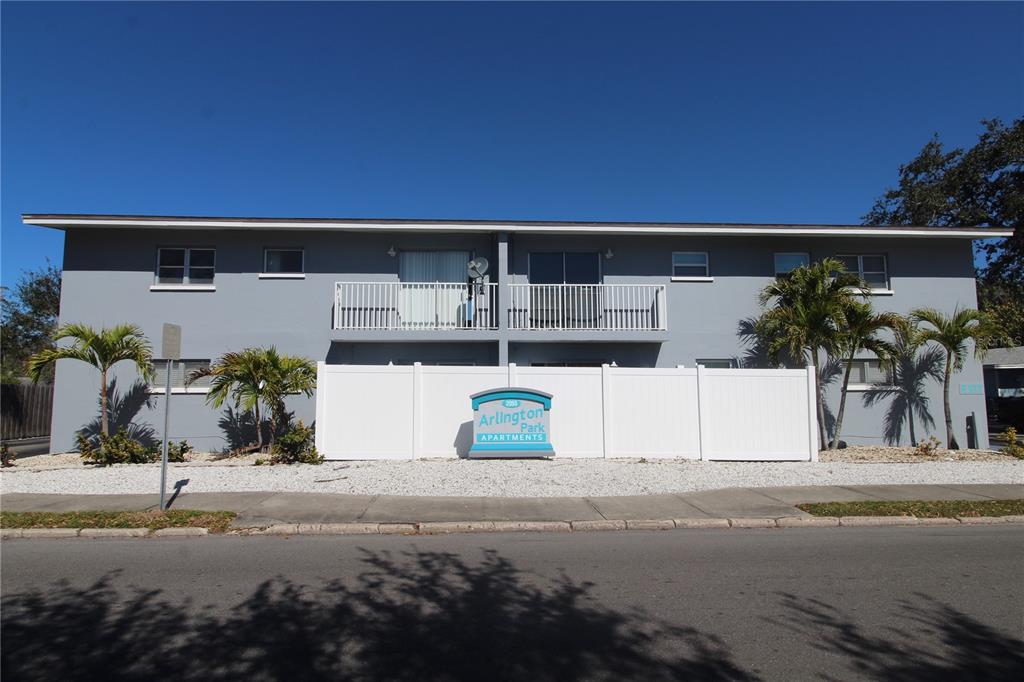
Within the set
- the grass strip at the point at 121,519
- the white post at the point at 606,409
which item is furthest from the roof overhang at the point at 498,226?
the grass strip at the point at 121,519

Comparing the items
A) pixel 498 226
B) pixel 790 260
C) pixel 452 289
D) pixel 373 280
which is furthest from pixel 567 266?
pixel 790 260

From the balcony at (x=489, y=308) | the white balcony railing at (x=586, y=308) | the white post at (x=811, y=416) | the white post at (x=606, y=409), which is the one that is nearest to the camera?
the white post at (x=606, y=409)

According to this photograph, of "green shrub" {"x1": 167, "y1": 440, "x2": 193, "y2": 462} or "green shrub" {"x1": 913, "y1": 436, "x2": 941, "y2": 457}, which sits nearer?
"green shrub" {"x1": 167, "y1": 440, "x2": 193, "y2": 462}

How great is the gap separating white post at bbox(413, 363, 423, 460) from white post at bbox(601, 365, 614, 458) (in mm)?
3732

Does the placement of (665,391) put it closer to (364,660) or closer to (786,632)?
(786,632)

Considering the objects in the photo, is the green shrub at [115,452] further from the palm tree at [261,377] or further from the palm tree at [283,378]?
the palm tree at [283,378]

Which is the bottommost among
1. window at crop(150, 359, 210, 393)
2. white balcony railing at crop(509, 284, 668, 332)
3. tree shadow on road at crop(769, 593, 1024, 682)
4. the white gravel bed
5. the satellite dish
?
tree shadow on road at crop(769, 593, 1024, 682)

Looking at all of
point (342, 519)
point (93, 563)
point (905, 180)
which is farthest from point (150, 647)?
point (905, 180)

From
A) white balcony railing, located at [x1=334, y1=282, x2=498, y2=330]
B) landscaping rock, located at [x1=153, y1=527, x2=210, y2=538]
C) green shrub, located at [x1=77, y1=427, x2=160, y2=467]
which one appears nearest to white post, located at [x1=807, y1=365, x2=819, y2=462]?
white balcony railing, located at [x1=334, y1=282, x2=498, y2=330]

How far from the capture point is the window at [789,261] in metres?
17.2

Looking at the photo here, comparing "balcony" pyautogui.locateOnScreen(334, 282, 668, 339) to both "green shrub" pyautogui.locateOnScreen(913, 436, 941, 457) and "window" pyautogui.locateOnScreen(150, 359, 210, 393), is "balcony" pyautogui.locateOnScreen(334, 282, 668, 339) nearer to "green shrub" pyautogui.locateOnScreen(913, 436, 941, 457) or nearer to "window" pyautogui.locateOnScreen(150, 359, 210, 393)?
"window" pyautogui.locateOnScreen(150, 359, 210, 393)

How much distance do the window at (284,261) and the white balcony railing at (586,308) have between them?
5622mm

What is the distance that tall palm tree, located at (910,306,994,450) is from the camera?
14.9 meters

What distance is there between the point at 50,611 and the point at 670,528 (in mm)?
6378
